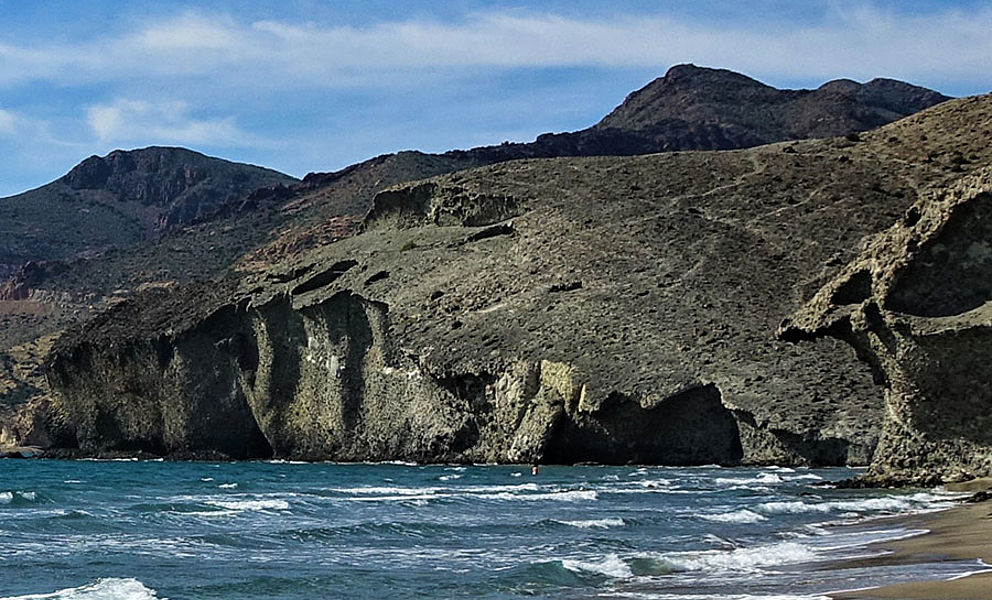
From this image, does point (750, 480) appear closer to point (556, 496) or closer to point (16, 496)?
point (556, 496)

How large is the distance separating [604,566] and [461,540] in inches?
229

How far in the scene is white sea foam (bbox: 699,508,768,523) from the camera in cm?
2892

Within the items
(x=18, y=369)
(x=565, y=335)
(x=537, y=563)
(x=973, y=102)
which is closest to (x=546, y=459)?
(x=565, y=335)

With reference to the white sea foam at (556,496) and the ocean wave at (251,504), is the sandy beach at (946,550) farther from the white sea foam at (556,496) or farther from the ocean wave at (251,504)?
the ocean wave at (251,504)

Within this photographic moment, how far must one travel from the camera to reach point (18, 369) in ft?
486

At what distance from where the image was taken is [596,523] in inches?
1131

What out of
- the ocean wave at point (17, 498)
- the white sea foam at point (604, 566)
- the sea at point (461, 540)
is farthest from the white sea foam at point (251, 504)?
the white sea foam at point (604, 566)

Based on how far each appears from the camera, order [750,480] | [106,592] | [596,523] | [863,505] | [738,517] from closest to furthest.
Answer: [106,592]
[596,523]
[738,517]
[863,505]
[750,480]

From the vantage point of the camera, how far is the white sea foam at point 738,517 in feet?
94.9

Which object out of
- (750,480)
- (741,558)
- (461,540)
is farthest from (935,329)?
(750,480)

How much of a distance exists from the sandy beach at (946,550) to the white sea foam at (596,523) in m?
6.29

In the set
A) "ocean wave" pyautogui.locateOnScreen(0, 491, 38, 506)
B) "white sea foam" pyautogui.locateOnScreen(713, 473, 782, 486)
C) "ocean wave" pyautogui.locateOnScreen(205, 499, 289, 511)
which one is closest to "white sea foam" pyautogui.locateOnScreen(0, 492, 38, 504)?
"ocean wave" pyautogui.locateOnScreen(0, 491, 38, 506)

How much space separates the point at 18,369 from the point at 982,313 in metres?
136

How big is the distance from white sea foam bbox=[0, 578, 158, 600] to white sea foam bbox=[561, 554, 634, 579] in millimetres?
6452
